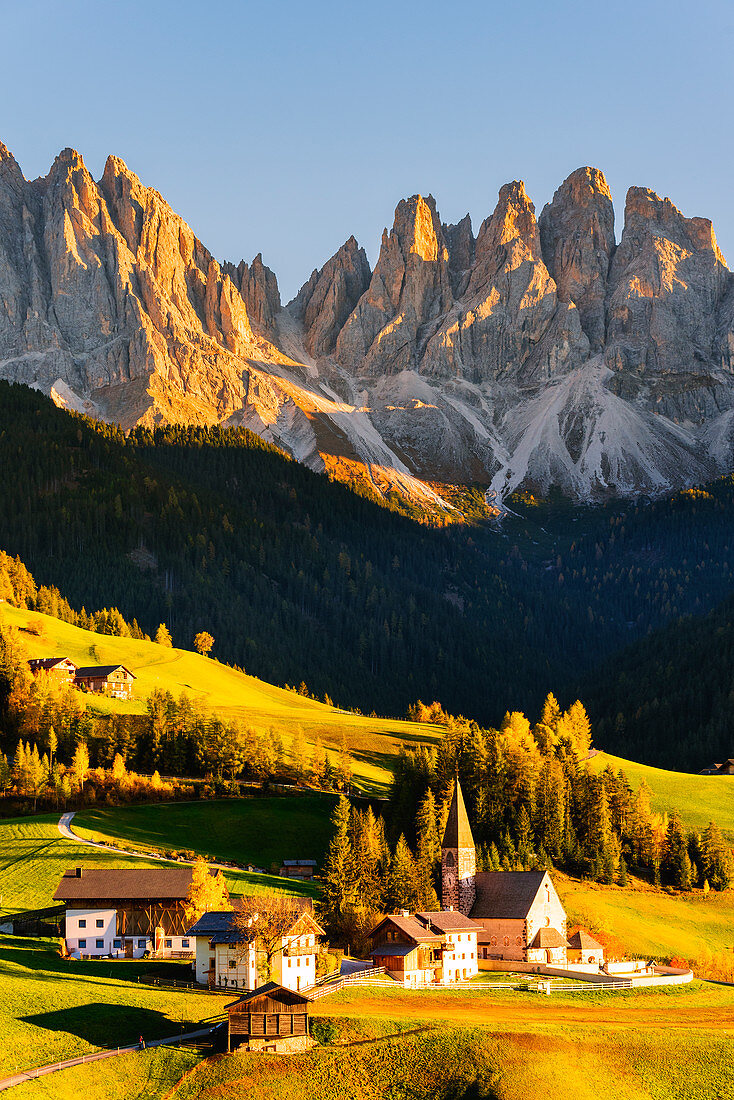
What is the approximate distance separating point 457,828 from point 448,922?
13170 millimetres

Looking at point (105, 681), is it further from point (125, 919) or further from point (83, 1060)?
point (83, 1060)

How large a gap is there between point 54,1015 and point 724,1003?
42.5m

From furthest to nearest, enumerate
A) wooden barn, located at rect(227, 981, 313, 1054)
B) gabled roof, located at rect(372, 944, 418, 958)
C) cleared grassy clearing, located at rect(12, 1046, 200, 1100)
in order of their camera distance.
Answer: gabled roof, located at rect(372, 944, 418, 958) → wooden barn, located at rect(227, 981, 313, 1054) → cleared grassy clearing, located at rect(12, 1046, 200, 1100)

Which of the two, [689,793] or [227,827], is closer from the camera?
[227,827]

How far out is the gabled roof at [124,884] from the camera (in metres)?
94.1

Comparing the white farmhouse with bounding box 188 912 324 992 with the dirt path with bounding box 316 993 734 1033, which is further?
the white farmhouse with bounding box 188 912 324 992

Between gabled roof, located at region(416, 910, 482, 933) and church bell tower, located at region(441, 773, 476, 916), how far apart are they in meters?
5.81

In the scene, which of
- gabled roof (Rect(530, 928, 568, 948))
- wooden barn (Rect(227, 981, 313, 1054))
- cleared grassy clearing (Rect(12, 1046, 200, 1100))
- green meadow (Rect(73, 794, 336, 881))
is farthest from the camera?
green meadow (Rect(73, 794, 336, 881))

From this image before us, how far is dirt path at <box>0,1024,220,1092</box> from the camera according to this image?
61.1 meters

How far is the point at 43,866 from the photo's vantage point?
351ft

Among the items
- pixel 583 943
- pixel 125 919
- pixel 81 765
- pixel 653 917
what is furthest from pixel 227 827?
pixel 653 917

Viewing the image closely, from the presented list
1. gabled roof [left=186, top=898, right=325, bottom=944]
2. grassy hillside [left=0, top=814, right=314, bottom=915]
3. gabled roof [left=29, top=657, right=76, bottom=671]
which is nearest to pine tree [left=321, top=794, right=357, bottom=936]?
grassy hillside [left=0, top=814, right=314, bottom=915]

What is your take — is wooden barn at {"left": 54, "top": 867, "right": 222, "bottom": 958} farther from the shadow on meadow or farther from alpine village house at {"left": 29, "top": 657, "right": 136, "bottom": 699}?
alpine village house at {"left": 29, "top": 657, "right": 136, "bottom": 699}

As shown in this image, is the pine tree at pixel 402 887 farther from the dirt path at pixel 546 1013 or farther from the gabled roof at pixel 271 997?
the gabled roof at pixel 271 997
